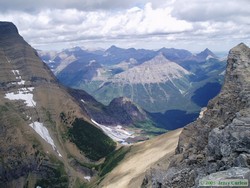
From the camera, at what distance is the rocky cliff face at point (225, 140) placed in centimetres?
5219

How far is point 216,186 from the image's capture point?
127 feet

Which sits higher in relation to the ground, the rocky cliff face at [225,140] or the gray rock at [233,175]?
the gray rock at [233,175]

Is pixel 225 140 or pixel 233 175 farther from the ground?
pixel 233 175

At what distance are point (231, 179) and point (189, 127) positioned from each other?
81725mm

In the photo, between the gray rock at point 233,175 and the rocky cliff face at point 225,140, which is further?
the rocky cliff face at point 225,140

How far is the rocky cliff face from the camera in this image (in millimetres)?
52188

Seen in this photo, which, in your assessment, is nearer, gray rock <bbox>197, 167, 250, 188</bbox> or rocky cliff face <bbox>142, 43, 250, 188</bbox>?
gray rock <bbox>197, 167, 250, 188</bbox>

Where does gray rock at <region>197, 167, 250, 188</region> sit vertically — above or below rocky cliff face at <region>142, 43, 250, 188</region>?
above

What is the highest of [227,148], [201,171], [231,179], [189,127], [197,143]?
[231,179]

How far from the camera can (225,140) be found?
57156 mm

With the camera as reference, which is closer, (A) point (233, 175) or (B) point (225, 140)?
(A) point (233, 175)

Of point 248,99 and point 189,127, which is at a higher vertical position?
point 248,99

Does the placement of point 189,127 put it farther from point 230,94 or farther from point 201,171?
point 201,171

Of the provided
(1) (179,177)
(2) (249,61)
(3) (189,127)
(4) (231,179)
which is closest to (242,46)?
(2) (249,61)
